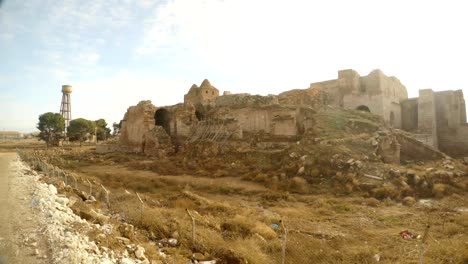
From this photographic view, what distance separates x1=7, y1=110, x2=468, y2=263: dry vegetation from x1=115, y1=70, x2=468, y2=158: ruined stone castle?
84.4 inches

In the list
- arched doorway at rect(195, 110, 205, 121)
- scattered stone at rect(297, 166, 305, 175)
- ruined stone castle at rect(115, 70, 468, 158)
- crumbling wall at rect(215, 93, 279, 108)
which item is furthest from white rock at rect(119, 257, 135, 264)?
arched doorway at rect(195, 110, 205, 121)

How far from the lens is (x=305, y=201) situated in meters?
11.3

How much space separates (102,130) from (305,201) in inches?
2075

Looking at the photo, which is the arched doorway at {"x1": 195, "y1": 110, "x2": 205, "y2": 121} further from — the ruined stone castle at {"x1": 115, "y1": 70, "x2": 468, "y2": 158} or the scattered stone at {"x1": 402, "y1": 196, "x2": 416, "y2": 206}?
the scattered stone at {"x1": 402, "y1": 196, "x2": 416, "y2": 206}

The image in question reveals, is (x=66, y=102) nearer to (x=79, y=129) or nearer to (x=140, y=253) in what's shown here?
(x=79, y=129)

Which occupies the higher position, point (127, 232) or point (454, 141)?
point (454, 141)

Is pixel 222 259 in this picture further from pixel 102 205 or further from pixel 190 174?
pixel 190 174

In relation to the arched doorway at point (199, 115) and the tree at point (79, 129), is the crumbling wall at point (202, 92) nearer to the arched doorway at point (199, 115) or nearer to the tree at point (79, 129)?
the arched doorway at point (199, 115)

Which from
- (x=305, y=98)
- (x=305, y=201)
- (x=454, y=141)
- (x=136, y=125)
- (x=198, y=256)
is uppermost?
(x=305, y=98)

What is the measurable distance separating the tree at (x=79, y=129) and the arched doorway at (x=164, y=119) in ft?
78.1

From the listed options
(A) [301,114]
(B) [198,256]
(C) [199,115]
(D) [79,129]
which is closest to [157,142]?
(C) [199,115]

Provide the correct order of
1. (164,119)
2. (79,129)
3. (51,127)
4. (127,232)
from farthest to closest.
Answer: (79,129), (51,127), (164,119), (127,232)

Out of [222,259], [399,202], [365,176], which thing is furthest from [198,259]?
[365,176]

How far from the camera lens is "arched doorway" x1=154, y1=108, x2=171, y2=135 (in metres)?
28.2
